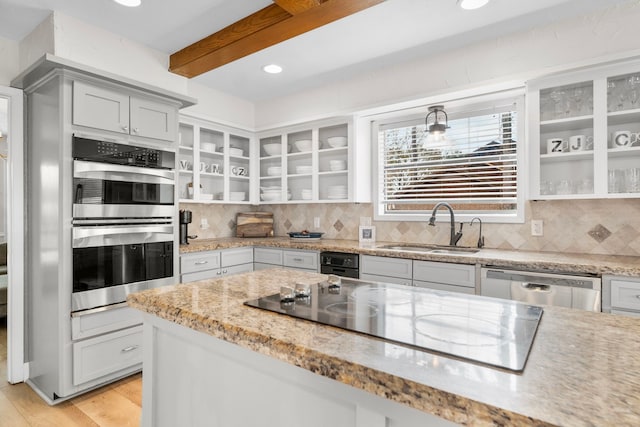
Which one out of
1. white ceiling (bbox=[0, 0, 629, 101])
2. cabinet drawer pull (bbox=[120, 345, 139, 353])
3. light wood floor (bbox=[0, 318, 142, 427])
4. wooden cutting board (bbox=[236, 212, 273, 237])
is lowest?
light wood floor (bbox=[0, 318, 142, 427])

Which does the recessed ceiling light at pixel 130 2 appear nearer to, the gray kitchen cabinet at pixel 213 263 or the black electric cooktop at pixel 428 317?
the gray kitchen cabinet at pixel 213 263

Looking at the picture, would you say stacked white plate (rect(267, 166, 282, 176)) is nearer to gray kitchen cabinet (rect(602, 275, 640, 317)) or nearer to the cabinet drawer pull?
the cabinet drawer pull

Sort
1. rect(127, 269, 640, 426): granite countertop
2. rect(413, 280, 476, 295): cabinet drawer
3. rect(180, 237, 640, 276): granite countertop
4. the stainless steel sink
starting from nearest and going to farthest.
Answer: rect(127, 269, 640, 426): granite countertop, rect(180, 237, 640, 276): granite countertop, rect(413, 280, 476, 295): cabinet drawer, the stainless steel sink

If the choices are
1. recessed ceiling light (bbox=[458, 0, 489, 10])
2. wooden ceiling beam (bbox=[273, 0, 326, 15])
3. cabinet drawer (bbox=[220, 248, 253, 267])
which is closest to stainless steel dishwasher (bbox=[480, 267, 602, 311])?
recessed ceiling light (bbox=[458, 0, 489, 10])

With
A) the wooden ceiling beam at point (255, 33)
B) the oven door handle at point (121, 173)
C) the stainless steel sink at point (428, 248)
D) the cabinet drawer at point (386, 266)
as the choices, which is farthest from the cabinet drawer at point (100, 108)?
the stainless steel sink at point (428, 248)

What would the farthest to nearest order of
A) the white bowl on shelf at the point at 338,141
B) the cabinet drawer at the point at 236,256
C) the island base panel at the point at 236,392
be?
the white bowl on shelf at the point at 338,141
the cabinet drawer at the point at 236,256
the island base panel at the point at 236,392

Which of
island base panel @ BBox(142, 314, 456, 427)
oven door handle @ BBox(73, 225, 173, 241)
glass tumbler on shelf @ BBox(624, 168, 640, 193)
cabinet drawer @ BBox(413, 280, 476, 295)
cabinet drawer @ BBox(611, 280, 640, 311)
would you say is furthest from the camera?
cabinet drawer @ BBox(413, 280, 476, 295)

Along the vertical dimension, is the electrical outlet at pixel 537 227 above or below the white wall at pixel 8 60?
below

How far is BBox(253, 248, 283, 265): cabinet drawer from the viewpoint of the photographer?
370 cm

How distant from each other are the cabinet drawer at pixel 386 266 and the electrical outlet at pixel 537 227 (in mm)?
1071

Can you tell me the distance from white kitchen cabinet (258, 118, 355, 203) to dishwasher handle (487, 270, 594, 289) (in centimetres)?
165

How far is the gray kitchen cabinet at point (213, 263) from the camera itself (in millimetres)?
3227

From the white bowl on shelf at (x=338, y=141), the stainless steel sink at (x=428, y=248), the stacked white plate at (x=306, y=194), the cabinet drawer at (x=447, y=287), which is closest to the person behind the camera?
the cabinet drawer at (x=447, y=287)

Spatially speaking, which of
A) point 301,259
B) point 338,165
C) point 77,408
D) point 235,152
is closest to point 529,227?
point 338,165
